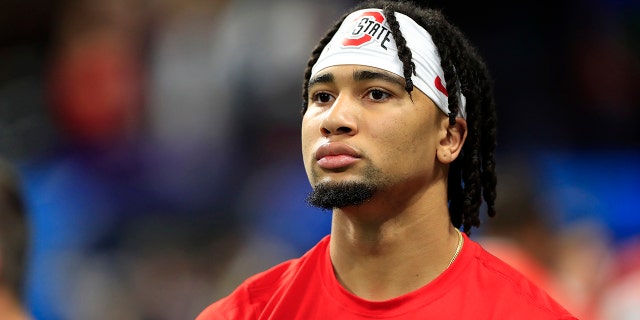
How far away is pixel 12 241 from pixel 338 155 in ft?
5.35

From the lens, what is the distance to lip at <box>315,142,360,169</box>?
266 centimetres

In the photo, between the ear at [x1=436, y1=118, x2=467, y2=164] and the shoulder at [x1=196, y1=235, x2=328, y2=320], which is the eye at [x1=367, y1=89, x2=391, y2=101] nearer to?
the ear at [x1=436, y1=118, x2=467, y2=164]

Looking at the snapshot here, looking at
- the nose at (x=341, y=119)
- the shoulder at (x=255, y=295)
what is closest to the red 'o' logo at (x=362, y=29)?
the nose at (x=341, y=119)

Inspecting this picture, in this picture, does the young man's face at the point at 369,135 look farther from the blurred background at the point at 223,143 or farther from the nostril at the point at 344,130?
the blurred background at the point at 223,143

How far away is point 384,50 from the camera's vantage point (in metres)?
2.81

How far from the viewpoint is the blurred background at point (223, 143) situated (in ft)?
17.4

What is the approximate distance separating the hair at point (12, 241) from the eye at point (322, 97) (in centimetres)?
151

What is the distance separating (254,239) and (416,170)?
283 cm

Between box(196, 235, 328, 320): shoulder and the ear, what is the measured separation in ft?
1.67

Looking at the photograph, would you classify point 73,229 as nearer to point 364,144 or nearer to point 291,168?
point 291,168

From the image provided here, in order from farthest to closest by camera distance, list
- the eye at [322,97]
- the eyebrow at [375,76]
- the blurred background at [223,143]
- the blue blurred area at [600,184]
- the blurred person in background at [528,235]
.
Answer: the blue blurred area at [600,184]
the blurred background at [223,143]
the blurred person in background at [528,235]
the eye at [322,97]
the eyebrow at [375,76]

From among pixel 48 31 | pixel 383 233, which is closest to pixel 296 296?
pixel 383 233

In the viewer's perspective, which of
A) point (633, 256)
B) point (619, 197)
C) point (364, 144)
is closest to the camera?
point (364, 144)

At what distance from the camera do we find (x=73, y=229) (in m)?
5.43
